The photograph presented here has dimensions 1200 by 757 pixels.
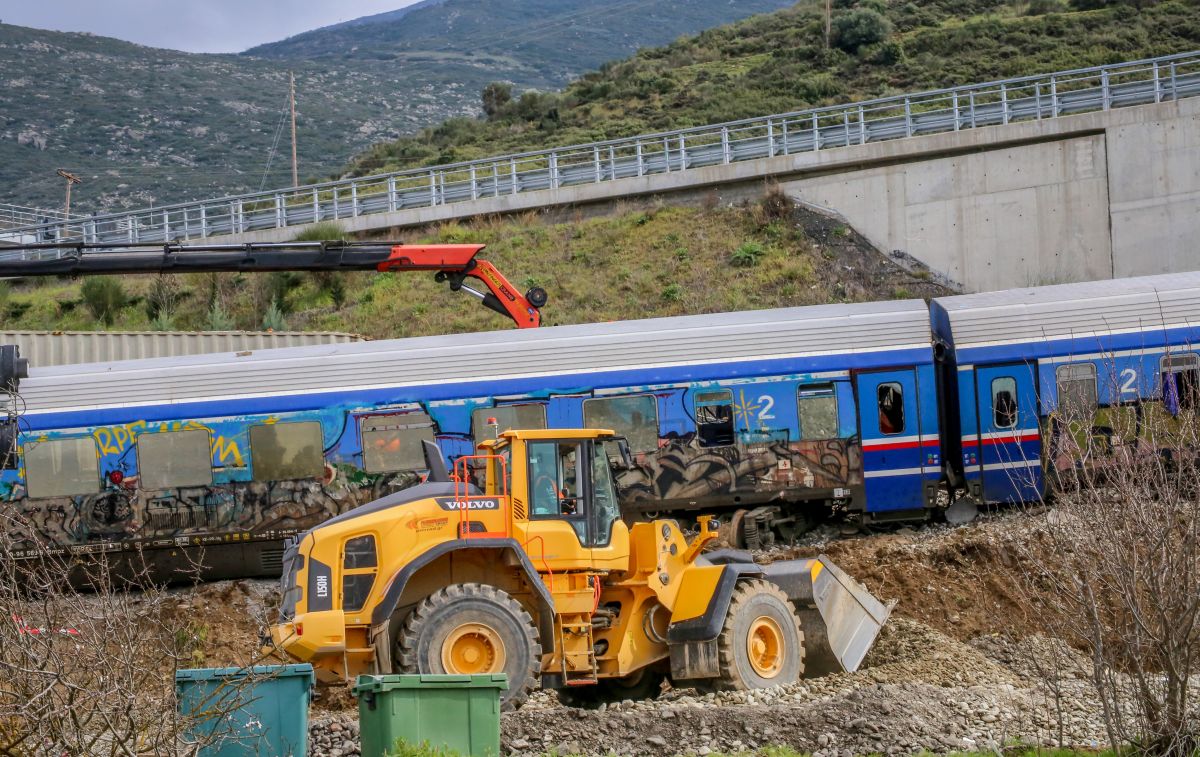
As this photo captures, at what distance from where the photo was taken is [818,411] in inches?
784

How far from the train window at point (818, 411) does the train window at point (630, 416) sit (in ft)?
6.70

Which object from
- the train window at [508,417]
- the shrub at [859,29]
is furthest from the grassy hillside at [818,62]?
the train window at [508,417]

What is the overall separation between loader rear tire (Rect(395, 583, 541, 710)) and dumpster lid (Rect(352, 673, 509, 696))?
6.57ft

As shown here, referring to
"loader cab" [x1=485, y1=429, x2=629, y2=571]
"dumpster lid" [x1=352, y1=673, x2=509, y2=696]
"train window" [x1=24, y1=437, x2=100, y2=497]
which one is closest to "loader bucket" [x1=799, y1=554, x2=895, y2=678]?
"loader cab" [x1=485, y1=429, x2=629, y2=571]

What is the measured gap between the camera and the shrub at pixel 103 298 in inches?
1617

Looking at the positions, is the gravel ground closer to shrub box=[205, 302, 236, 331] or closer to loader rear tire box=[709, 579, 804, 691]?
loader rear tire box=[709, 579, 804, 691]

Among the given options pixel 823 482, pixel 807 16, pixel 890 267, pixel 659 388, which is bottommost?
pixel 823 482

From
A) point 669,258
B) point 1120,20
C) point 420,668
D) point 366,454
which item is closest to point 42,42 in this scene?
point 1120,20

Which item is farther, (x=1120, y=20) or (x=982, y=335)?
(x=1120, y=20)

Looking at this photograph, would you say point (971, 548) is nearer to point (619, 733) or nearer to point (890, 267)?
point (619, 733)

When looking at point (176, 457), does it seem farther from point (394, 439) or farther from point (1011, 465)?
point (1011, 465)

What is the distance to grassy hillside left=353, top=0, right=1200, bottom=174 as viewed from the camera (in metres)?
59.4

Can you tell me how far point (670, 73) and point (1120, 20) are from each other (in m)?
21.6

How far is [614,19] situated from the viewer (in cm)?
19038
